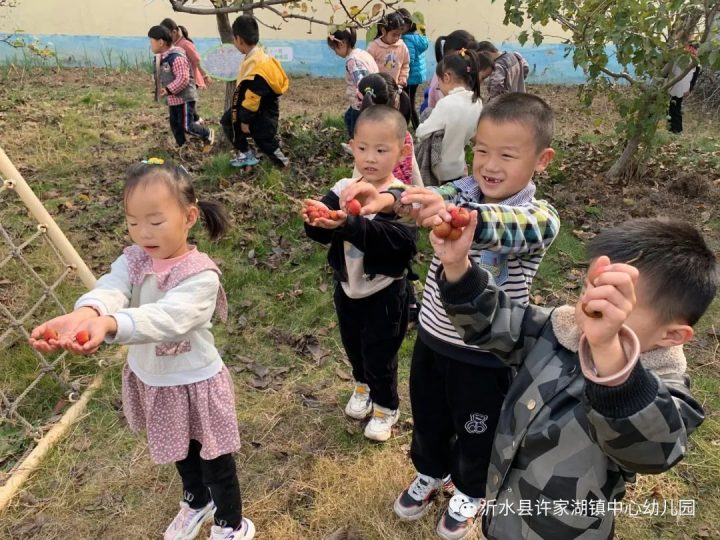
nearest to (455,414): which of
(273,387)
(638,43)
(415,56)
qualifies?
(273,387)

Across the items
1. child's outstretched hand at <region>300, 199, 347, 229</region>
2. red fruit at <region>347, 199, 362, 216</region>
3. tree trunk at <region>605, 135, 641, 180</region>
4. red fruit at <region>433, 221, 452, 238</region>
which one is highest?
red fruit at <region>433, 221, 452, 238</region>

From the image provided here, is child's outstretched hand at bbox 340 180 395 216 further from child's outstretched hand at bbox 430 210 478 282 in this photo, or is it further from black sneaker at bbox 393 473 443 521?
black sneaker at bbox 393 473 443 521

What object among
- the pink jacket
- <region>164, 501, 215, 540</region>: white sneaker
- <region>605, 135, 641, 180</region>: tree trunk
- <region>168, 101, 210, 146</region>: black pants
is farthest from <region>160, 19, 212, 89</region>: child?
<region>164, 501, 215, 540</region>: white sneaker

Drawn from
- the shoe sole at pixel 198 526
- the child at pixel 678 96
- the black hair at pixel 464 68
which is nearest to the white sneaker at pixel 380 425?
the shoe sole at pixel 198 526

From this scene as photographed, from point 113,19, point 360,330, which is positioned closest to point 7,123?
point 113,19

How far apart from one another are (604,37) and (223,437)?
16.6ft

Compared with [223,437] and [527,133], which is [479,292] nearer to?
[527,133]

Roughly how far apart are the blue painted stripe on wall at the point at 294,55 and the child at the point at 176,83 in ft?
16.2

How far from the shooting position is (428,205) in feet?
4.70

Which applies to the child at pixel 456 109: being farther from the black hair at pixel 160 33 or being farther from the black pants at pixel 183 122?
the black hair at pixel 160 33

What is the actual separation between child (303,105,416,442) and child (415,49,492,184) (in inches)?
82.6

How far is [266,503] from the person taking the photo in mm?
2555

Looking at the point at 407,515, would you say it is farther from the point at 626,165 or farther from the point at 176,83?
the point at 176,83

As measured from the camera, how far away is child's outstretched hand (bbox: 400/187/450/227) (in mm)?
1410
